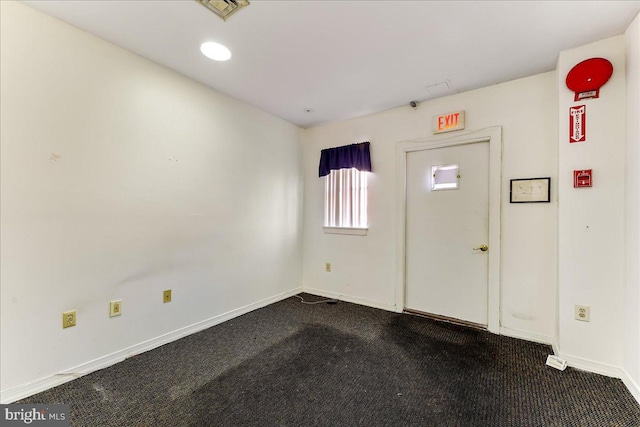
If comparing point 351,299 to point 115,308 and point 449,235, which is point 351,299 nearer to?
point 449,235

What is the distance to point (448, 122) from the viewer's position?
282 cm

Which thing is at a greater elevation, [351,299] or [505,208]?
[505,208]

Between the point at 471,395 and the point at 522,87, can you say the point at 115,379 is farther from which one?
the point at 522,87

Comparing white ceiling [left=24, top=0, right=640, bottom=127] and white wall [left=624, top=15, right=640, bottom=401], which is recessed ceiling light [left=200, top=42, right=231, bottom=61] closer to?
white ceiling [left=24, top=0, right=640, bottom=127]

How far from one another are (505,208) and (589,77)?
1120 millimetres

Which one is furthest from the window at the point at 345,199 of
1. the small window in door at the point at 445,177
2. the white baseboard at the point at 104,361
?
the white baseboard at the point at 104,361

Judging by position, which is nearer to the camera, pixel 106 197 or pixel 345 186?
pixel 106 197

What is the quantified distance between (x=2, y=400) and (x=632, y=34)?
4532 millimetres

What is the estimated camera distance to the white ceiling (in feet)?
5.48

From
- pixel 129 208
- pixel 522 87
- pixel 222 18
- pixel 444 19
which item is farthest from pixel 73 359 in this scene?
pixel 522 87

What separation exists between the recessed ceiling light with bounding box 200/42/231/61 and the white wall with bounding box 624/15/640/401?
2.77 meters

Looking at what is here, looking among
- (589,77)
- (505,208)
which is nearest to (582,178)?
(505,208)

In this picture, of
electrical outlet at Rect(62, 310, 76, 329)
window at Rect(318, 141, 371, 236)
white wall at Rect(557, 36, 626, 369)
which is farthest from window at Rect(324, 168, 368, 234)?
electrical outlet at Rect(62, 310, 76, 329)

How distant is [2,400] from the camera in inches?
62.5
